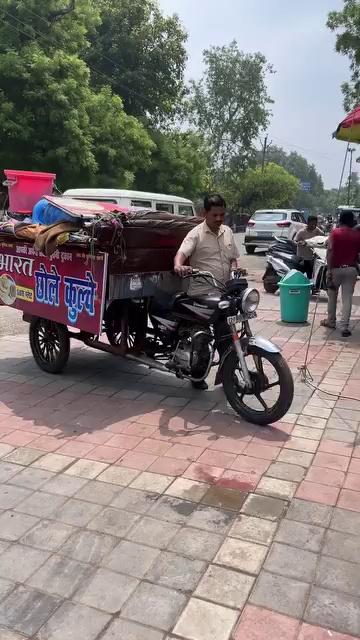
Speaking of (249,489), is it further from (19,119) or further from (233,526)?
(19,119)

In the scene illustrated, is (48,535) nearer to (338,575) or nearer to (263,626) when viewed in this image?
(263,626)

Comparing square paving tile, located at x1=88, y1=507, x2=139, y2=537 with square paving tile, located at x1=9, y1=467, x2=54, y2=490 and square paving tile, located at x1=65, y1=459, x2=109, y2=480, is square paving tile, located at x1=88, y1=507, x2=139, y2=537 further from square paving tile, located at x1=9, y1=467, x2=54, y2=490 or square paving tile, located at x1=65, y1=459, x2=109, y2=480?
square paving tile, located at x1=9, y1=467, x2=54, y2=490

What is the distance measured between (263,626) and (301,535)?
0.69m

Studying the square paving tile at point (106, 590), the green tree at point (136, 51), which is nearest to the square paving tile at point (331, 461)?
the square paving tile at point (106, 590)

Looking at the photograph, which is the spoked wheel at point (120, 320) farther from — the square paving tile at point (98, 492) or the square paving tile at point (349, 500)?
the square paving tile at point (349, 500)

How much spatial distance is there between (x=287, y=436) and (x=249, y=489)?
856 mm

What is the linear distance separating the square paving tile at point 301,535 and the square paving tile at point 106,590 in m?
0.80

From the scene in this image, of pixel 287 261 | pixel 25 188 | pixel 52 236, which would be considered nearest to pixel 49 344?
pixel 52 236

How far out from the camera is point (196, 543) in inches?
111

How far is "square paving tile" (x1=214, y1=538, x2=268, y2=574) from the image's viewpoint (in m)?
2.63

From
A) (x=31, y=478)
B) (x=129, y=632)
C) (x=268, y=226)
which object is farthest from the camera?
(x=268, y=226)

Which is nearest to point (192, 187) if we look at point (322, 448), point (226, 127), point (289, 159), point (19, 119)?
point (19, 119)

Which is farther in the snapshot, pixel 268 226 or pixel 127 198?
pixel 268 226

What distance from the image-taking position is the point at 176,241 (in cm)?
515
